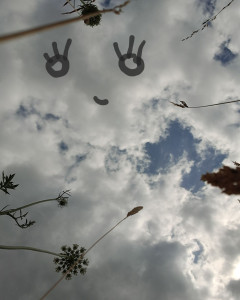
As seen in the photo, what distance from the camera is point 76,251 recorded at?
432 inches

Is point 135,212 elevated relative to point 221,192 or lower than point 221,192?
elevated

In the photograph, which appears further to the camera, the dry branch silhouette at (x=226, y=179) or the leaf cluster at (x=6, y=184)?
the leaf cluster at (x=6, y=184)

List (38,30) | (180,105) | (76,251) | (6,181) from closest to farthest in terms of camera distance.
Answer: (38,30), (180,105), (6,181), (76,251)

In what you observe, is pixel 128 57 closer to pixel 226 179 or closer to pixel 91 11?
pixel 91 11

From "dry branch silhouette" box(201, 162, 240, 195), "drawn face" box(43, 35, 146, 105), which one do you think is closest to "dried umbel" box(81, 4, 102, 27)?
"drawn face" box(43, 35, 146, 105)

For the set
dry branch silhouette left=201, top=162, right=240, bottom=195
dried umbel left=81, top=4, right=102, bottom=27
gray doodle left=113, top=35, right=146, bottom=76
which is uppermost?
dried umbel left=81, top=4, right=102, bottom=27

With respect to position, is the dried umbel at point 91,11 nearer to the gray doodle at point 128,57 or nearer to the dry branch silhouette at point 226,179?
the gray doodle at point 128,57

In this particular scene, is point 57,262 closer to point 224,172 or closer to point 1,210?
point 1,210

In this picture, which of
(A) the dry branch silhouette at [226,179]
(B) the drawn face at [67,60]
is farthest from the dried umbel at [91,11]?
(A) the dry branch silhouette at [226,179]

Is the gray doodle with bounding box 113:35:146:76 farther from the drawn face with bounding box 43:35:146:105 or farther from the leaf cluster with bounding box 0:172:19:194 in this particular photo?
the leaf cluster with bounding box 0:172:19:194

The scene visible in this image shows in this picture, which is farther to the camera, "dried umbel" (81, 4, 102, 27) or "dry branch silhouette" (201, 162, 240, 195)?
"dried umbel" (81, 4, 102, 27)

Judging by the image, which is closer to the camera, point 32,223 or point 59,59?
point 59,59

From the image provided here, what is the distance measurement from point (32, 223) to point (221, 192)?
831 cm

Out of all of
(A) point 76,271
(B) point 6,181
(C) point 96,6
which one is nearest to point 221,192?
(C) point 96,6
